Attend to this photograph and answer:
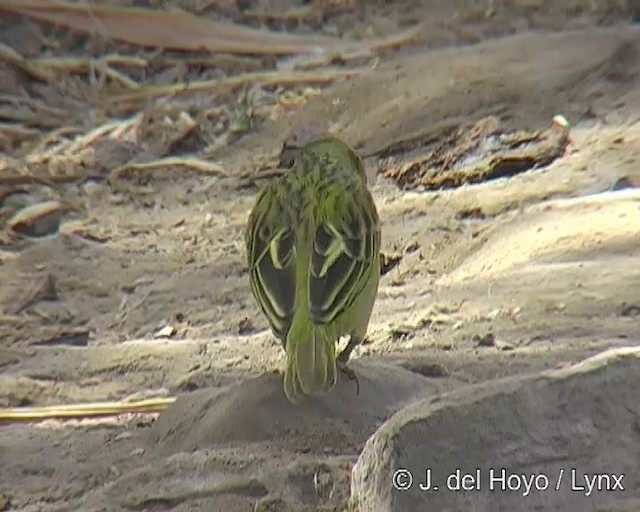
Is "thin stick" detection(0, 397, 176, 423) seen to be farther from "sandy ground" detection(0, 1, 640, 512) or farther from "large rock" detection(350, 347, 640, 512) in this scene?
"large rock" detection(350, 347, 640, 512)

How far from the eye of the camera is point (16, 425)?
5066 millimetres

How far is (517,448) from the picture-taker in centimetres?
347

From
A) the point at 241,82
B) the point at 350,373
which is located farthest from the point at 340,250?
the point at 241,82

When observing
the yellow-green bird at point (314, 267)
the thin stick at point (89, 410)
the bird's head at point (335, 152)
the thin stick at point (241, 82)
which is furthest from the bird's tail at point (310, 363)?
the thin stick at point (241, 82)

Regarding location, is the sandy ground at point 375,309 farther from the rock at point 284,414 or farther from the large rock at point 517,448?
the large rock at point 517,448

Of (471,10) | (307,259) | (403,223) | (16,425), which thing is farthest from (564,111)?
(16,425)

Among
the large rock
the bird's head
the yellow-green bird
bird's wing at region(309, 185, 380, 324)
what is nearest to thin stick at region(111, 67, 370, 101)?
the bird's head

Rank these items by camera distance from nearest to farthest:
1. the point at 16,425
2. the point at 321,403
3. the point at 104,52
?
the point at 321,403 < the point at 16,425 < the point at 104,52

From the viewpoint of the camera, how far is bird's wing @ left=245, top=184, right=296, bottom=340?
15.0 feet

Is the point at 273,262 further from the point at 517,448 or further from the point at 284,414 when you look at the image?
the point at 517,448

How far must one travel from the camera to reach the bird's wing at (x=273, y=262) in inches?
181

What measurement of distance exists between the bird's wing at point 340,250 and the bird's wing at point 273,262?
8 cm

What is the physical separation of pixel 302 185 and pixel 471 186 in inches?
88.3

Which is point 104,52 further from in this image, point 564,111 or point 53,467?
point 53,467
